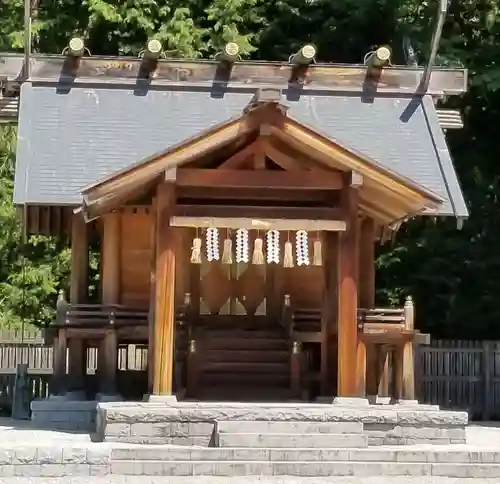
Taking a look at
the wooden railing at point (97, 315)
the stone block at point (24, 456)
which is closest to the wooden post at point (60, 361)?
the wooden railing at point (97, 315)

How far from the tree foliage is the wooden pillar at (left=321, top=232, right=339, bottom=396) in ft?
25.8

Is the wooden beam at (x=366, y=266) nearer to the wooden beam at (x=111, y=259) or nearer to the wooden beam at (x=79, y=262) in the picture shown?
the wooden beam at (x=111, y=259)

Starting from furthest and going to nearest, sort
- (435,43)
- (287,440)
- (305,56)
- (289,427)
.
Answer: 1. (305,56)
2. (435,43)
3. (289,427)
4. (287,440)

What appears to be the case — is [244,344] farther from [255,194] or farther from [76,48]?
[76,48]

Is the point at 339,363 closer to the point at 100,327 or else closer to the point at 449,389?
the point at 100,327

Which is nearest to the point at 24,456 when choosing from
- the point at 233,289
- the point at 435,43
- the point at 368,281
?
the point at 233,289

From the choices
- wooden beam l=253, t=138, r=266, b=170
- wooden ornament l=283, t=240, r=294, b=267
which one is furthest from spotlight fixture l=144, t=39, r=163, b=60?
wooden ornament l=283, t=240, r=294, b=267

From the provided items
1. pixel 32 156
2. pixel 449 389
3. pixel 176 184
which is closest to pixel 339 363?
pixel 176 184

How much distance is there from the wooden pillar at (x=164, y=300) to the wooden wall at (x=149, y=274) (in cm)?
251

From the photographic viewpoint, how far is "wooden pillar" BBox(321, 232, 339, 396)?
1434cm

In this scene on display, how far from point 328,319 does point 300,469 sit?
3.73 meters

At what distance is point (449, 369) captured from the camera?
19.5 m

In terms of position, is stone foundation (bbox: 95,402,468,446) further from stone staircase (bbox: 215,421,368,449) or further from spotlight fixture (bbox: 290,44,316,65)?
spotlight fixture (bbox: 290,44,316,65)

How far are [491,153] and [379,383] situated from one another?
31.1 ft
